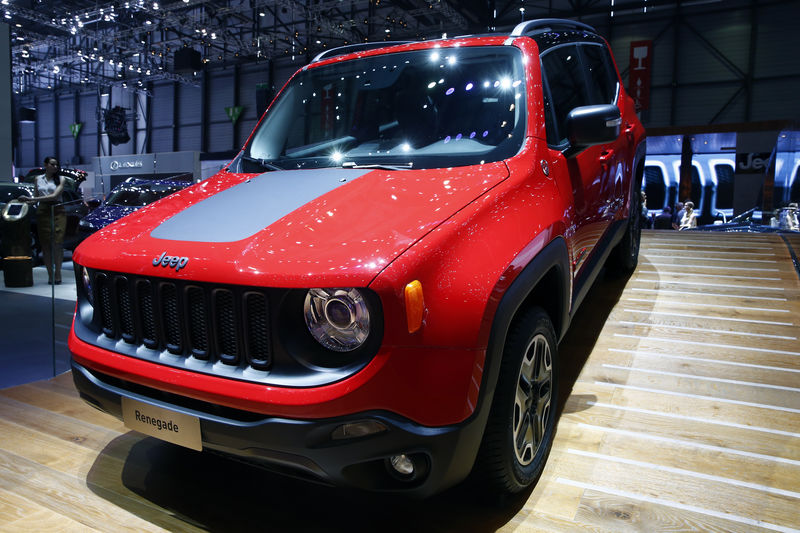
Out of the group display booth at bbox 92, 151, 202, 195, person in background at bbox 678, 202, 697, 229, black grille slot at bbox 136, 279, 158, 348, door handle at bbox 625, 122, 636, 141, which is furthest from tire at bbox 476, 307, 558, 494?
display booth at bbox 92, 151, 202, 195

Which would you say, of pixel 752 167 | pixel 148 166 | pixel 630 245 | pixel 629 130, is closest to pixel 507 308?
pixel 629 130

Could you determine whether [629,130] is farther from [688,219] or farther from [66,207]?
[688,219]

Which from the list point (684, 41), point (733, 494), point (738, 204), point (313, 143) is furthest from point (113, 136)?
point (733, 494)

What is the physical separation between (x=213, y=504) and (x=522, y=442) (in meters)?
1.07

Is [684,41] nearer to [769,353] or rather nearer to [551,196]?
[769,353]

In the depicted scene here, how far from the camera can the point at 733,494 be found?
1.97 meters

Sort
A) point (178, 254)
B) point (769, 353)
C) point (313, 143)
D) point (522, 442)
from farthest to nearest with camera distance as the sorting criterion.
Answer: point (769, 353)
point (313, 143)
point (522, 442)
point (178, 254)

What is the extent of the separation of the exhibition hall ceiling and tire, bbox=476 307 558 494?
553 inches

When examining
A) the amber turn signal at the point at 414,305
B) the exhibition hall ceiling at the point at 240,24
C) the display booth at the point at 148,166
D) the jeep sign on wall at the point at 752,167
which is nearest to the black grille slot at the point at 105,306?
the amber turn signal at the point at 414,305

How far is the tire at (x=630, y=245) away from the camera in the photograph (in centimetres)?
414

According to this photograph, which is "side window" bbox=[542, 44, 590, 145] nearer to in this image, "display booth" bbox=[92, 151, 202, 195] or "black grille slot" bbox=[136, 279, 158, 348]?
"black grille slot" bbox=[136, 279, 158, 348]

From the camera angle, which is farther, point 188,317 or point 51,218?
point 51,218

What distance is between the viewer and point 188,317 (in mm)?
1653

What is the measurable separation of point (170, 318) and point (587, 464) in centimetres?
156
